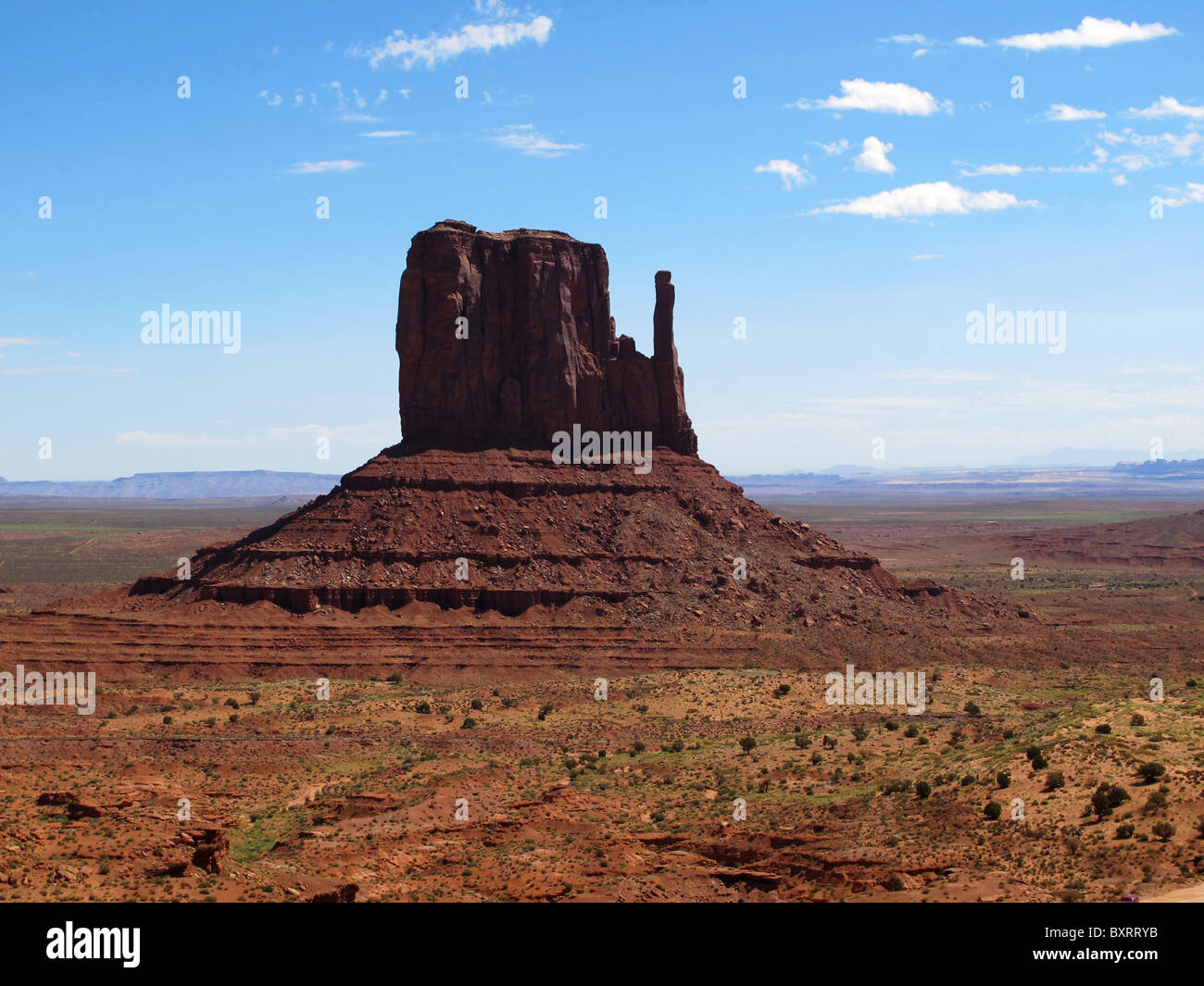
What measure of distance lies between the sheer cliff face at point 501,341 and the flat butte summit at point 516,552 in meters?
0.14

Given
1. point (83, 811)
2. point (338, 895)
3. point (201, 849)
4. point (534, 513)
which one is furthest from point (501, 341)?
point (338, 895)

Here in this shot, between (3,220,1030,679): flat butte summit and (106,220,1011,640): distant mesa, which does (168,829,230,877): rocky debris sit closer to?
(3,220,1030,679): flat butte summit

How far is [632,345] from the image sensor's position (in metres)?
90.9

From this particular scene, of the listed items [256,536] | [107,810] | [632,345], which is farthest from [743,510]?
[107,810]

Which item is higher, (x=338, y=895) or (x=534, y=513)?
(x=534, y=513)

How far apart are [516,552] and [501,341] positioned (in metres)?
16.4

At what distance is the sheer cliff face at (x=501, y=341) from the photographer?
277 feet

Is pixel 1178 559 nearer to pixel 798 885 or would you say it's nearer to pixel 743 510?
pixel 743 510

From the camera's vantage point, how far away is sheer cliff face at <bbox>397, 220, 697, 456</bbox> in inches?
3322

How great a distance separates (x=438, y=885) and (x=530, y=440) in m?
56.8

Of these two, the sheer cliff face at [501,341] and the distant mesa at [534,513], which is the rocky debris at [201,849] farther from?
the sheer cliff face at [501,341]

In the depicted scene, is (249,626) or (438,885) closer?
(438,885)

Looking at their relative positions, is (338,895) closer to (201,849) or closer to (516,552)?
(201,849)

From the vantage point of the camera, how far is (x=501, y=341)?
8656 cm
